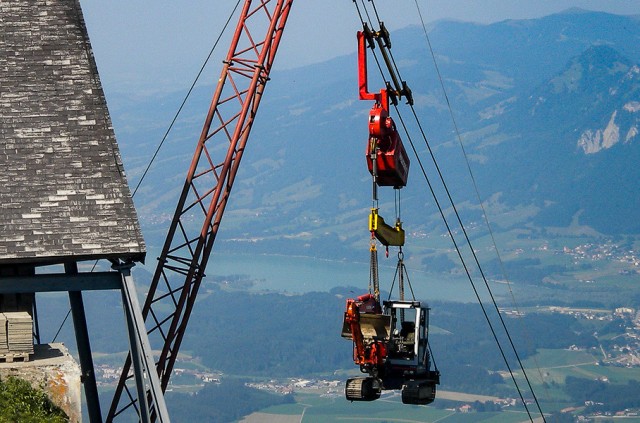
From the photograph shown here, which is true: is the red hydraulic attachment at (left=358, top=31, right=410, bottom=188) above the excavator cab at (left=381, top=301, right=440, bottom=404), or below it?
above

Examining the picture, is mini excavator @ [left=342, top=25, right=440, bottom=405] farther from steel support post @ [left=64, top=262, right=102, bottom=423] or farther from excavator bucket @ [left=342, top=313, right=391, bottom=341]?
steel support post @ [left=64, top=262, right=102, bottom=423]

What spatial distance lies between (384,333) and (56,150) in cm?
1277

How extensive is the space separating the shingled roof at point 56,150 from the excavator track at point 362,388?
11.0 metres

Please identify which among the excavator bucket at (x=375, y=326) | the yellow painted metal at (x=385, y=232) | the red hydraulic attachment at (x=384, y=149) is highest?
the red hydraulic attachment at (x=384, y=149)

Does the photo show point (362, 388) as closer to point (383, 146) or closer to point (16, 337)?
point (383, 146)

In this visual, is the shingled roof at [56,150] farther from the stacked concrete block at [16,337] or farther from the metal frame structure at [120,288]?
the stacked concrete block at [16,337]

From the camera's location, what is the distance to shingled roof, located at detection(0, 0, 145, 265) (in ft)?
83.2

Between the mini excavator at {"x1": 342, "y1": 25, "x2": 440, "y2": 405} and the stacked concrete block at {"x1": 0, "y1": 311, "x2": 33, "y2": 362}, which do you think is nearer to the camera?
the stacked concrete block at {"x1": 0, "y1": 311, "x2": 33, "y2": 362}

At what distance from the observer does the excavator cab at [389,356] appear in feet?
115

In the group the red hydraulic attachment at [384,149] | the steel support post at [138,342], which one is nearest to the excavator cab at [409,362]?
the red hydraulic attachment at [384,149]

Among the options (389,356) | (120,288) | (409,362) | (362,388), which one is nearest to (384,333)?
(389,356)

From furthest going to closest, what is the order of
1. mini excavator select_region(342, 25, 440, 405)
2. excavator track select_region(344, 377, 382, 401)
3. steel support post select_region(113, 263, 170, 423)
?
mini excavator select_region(342, 25, 440, 405), excavator track select_region(344, 377, 382, 401), steel support post select_region(113, 263, 170, 423)

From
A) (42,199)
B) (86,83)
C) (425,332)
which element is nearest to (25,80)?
(86,83)

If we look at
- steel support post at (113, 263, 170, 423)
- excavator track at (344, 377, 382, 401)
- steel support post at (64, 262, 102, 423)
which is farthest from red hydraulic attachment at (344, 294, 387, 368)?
steel support post at (113, 263, 170, 423)
